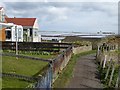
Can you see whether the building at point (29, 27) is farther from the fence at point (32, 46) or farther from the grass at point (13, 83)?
the grass at point (13, 83)

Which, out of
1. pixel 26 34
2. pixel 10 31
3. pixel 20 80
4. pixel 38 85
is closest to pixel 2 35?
pixel 10 31

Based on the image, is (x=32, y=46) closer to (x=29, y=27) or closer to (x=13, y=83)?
(x=13, y=83)

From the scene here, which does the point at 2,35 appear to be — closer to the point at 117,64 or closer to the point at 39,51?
the point at 39,51

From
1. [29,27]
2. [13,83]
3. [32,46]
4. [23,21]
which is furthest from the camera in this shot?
[23,21]

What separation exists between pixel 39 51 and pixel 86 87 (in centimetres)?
1825

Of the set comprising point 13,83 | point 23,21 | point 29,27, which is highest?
point 23,21

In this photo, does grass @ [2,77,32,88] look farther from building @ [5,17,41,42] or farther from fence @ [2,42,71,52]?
building @ [5,17,41,42]

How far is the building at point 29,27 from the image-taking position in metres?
50.7

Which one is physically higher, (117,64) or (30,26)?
(30,26)

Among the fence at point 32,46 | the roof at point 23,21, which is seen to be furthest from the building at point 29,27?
the fence at point 32,46

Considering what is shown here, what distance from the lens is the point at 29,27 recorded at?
170 ft

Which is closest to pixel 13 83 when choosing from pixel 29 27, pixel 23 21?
pixel 29 27

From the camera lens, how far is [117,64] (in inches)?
720

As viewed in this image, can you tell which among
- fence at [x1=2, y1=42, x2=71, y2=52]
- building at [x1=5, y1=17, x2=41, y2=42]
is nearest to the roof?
building at [x1=5, y1=17, x2=41, y2=42]
